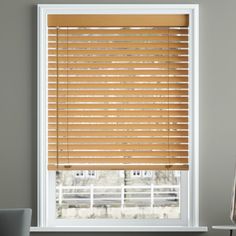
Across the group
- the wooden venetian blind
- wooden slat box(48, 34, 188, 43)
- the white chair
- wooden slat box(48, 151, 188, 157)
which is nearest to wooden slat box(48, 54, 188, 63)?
the wooden venetian blind

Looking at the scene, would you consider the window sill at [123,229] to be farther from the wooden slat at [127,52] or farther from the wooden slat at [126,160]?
the wooden slat at [127,52]

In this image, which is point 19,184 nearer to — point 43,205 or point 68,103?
point 43,205

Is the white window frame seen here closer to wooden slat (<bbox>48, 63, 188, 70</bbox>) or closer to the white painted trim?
wooden slat (<bbox>48, 63, 188, 70</bbox>)

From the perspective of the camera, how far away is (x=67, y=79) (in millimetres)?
5051

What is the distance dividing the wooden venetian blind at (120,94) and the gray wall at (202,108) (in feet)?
0.45

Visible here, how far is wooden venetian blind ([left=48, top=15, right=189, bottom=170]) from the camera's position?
5027 millimetres

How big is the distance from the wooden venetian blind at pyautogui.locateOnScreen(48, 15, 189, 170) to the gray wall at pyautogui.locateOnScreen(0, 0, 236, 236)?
137 mm

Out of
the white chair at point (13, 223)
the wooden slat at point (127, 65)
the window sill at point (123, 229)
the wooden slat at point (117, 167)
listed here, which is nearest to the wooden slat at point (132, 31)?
the wooden slat at point (127, 65)

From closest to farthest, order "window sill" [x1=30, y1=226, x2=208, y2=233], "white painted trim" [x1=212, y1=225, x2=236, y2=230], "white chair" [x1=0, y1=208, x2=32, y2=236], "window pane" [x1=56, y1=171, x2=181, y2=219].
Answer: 1. "white chair" [x1=0, y1=208, x2=32, y2=236]
2. "white painted trim" [x1=212, y1=225, x2=236, y2=230]
3. "window sill" [x1=30, y1=226, x2=208, y2=233]
4. "window pane" [x1=56, y1=171, x2=181, y2=219]

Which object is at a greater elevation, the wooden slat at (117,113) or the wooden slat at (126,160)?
the wooden slat at (117,113)

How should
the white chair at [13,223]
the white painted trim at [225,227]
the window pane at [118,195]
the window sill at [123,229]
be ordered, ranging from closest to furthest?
1. the white chair at [13,223]
2. the white painted trim at [225,227]
3. the window sill at [123,229]
4. the window pane at [118,195]

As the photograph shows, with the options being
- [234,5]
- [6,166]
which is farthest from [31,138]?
[234,5]

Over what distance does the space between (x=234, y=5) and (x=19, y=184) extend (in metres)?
2.00

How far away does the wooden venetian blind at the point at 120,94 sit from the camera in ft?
16.5
